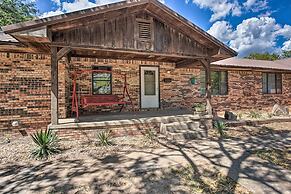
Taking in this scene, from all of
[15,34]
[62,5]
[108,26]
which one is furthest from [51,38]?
[62,5]

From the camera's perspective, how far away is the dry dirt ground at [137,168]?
10.9 ft

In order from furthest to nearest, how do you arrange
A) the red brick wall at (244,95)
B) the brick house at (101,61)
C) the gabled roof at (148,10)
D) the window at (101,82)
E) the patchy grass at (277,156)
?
the red brick wall at (244,95) < the window at (101,82) < the brick house at (101,61) < the gabled roof at (148,10) < the patchy grass at (277,156)

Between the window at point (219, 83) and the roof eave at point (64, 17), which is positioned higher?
the roof eave at point (64, 17)

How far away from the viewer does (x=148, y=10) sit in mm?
6668

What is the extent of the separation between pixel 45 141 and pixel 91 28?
3.41 m

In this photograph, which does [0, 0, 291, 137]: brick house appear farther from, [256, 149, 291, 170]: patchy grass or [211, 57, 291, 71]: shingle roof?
[256, 149, 291, 170]: patchy grass

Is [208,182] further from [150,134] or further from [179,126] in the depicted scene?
[179,126]

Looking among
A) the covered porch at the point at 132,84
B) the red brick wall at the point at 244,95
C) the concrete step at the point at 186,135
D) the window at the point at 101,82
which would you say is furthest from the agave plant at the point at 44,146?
the red brick wall at the point at 244,95

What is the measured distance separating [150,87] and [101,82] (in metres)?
2.35

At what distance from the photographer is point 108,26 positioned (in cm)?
621

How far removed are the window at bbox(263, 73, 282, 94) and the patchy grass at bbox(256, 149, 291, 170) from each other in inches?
365

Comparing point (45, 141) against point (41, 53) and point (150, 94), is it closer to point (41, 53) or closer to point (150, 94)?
point (41, 53)

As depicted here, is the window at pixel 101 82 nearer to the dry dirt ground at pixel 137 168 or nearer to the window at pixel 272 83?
the dry dirt ground at pixel 137 168

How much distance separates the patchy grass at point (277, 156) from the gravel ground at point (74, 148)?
2.63m
